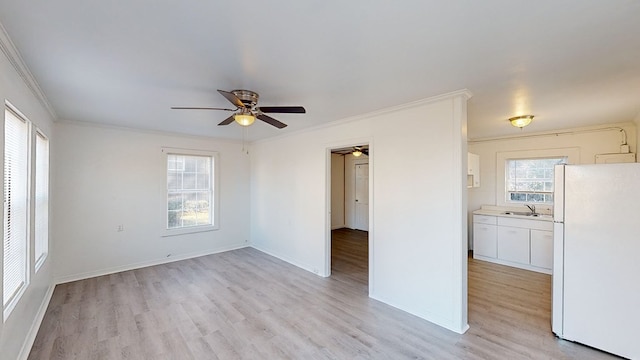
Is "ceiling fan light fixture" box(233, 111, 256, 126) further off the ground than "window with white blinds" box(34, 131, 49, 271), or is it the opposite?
"ceiling fan light fixture" box(233, 111, 256, 126)

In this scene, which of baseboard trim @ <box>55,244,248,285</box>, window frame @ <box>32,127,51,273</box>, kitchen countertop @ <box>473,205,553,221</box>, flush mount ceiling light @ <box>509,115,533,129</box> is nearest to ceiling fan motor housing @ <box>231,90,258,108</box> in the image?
window frame @ <box>32,127,51,273</box>

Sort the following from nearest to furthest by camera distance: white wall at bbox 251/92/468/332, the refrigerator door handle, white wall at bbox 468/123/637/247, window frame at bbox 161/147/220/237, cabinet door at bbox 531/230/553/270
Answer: the refrigerator door handle, white wall at bbox 251/92/468/332, white wall at bbox 468/123/637/247, cabinet door at bbox 531/230/553/270, window frame at bbox 161/147/220/237

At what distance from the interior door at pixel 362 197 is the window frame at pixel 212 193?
4335 mm

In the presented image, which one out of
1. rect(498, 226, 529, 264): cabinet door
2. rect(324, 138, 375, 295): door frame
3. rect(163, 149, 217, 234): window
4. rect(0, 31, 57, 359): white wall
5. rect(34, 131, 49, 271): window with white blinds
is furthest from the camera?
rect(163, 149, 217, 234): window

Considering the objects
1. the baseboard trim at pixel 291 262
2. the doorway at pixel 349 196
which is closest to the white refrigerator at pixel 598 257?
the baseboard trim at pixel 291 262

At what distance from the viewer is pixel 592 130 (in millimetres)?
4434

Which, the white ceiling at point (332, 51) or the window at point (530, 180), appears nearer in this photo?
the white ceiling at point (332, 51)

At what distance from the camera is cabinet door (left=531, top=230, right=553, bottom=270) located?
4.45 meters

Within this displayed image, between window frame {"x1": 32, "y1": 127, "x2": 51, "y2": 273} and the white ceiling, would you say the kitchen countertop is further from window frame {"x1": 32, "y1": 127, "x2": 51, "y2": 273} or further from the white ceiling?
window frame {"x1": 32, "y1": 127, "x2": 51, "y2": 273}

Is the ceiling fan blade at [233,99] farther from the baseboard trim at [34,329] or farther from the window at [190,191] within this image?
the window at [190,191]

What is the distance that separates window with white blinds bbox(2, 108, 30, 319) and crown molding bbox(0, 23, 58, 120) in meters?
0.34

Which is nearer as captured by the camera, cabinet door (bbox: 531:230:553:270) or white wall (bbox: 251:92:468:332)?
white wall (bbox: 251:92:468:332)

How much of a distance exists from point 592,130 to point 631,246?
309 cm

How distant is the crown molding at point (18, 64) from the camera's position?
5.74ft
